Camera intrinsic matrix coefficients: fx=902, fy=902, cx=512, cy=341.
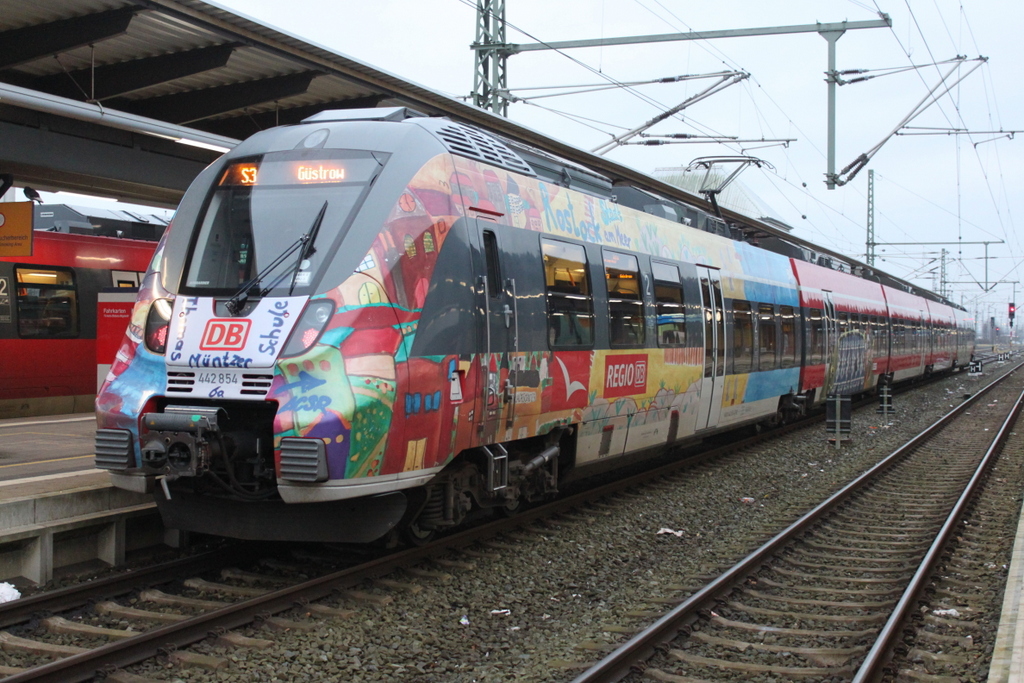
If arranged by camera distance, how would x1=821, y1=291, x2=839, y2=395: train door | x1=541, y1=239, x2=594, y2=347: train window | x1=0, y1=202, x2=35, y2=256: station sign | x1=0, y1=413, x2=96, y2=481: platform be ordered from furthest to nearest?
x1=821, y1=291, x2=839, y2=395: train door
x1=0, y1=202, x2=35, y2=256: station sign
x1=0, y1=413, x2=96, y2=481: platform
x1=541, y1=239, x2=594, y2=347: train window

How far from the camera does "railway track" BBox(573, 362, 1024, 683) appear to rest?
5.25 m

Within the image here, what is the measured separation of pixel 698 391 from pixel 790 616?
5237 millimetres

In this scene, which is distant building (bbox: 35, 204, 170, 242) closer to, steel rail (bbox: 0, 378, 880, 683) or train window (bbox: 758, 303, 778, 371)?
train window (bbox: 758, 303, 778, 371)

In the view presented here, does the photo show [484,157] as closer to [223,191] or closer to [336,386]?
[223,191]

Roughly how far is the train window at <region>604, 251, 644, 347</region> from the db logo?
4.05 metres

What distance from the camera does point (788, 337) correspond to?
15.6 m

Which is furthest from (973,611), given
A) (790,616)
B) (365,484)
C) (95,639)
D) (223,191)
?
(223,191)

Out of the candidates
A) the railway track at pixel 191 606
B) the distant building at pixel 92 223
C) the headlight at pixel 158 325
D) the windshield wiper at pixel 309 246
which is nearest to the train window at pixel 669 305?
the railway track at pixel 191 606

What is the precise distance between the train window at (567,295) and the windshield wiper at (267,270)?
2356 millimetres

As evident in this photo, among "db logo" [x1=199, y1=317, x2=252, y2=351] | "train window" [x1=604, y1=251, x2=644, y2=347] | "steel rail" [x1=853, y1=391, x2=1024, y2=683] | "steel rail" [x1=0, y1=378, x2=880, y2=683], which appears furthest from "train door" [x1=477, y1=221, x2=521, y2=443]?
"steel rail" [x1=853, y1=391, x2=1024, y2=683]

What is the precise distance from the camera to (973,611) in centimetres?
638

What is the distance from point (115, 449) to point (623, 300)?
203 inches

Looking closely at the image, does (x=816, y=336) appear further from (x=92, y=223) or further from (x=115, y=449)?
(x=115, y=449)

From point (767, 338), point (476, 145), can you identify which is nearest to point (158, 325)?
point (476, 145)
